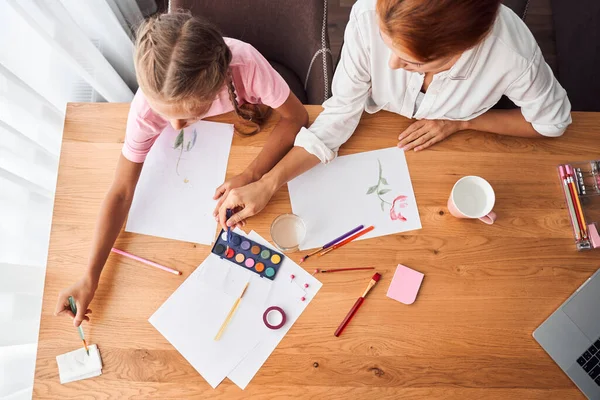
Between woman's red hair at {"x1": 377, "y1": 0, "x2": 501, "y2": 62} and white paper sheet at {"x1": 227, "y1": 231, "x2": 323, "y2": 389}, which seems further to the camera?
white paper sheet at {"x1": 227, "y1": 231, "x2": 323, "y2": 389}

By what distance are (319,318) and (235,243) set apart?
0.26 metres

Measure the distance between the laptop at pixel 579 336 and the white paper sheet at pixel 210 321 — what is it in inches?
25.4

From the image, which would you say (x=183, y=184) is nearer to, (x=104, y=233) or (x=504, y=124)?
(x=104, y=233)

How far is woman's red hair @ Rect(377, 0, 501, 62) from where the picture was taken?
69 centimetres

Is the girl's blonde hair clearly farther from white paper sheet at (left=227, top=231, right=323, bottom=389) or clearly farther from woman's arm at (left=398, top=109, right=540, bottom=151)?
woman's arm at (left=398, top=109, right=540, bottom=151)

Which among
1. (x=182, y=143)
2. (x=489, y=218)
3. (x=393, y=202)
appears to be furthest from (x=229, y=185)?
(x=489, y=218)

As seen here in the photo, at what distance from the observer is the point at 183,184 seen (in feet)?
3.64

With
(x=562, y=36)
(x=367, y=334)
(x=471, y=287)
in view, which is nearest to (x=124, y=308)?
(x=367, y=334)

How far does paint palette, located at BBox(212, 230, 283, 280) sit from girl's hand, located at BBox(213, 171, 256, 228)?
1.8 inches

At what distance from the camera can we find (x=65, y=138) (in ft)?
3.73

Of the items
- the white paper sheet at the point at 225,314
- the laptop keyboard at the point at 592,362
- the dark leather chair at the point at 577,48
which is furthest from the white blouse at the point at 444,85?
the dark leather chair at the point at 577,48

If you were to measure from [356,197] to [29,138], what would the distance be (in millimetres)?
823

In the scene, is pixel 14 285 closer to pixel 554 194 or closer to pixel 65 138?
pixel 65 138

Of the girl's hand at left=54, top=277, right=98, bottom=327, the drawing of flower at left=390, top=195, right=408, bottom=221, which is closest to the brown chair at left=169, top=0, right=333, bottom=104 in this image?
the drawing of flower at left=390, top=195, right=408, bottom=221
